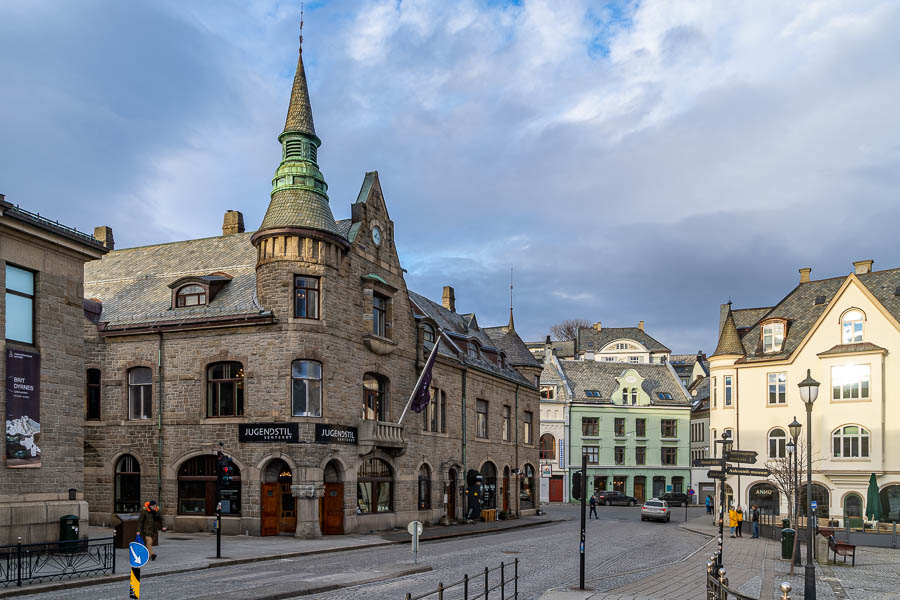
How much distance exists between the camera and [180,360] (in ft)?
112

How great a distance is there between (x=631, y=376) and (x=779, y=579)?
5885 centimetres

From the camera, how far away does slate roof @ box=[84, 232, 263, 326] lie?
34531mm

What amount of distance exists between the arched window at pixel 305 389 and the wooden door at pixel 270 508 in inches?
116

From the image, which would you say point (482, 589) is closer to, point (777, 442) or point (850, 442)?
point (850, 442)

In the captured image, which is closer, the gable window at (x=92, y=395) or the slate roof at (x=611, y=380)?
the gable window at (x=92, y=395)

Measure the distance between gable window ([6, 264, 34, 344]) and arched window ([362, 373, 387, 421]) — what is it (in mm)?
15067

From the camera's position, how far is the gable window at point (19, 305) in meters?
22.5

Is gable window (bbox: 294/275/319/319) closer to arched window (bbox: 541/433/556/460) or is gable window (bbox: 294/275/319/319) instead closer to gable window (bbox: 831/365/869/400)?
gable window (bbox: 831/365/869/400)

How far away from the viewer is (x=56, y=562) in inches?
822

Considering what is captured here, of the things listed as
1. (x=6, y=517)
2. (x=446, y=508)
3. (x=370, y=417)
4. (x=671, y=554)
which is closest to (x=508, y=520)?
(x=446, y=508)

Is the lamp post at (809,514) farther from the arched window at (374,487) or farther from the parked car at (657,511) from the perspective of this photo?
the parked car at (657,511)

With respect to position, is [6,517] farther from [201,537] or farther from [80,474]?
[201,537]

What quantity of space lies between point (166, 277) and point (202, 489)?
10388 millimetres

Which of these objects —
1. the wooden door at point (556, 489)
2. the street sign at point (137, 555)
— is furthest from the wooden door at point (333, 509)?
the wooden door at point (556, 489)
